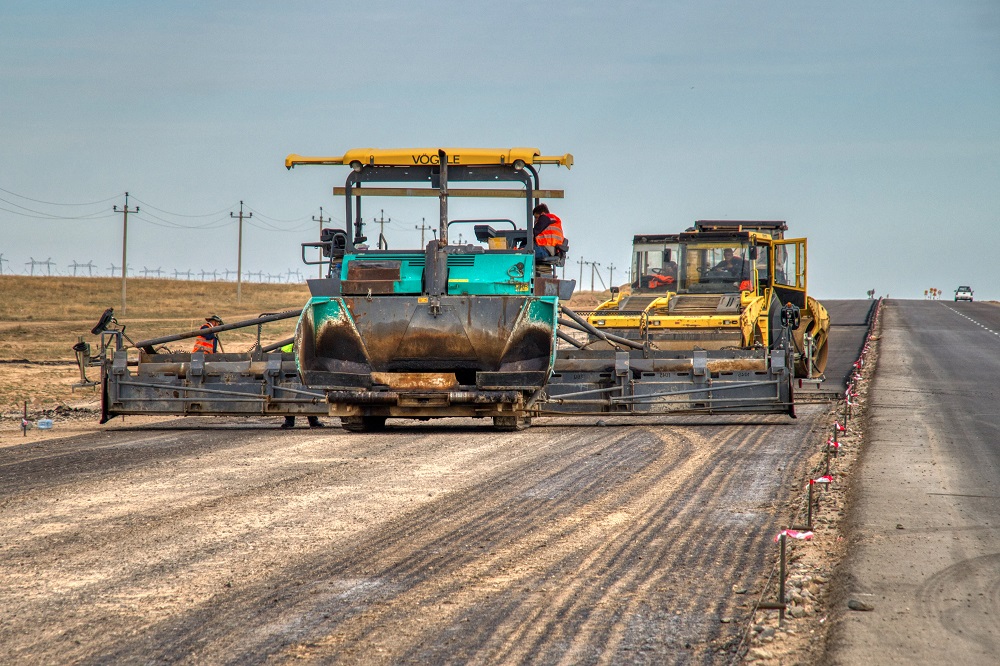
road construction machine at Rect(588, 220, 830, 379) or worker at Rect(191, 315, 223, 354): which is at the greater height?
road construction machine at Rect(588, 220, 830, 379)

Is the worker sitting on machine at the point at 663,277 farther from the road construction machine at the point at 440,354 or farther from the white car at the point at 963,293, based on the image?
the white car at the point at 963,293

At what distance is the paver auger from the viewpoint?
12016 millimetres

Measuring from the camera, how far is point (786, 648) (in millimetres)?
5359

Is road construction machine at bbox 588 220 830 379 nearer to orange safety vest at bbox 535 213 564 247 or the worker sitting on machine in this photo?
the worker sitting on machine

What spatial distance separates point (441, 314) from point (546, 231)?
1.57 meters

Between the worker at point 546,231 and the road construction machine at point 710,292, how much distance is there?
458cm

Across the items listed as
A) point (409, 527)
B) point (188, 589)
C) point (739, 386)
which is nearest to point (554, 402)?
point (739, 386)

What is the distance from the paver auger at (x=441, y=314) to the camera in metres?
12.0

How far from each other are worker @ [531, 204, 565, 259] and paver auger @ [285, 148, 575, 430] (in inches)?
4.3

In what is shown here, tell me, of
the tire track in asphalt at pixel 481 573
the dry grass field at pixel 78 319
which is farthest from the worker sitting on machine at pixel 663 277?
the dry grass field at pixel 78 319

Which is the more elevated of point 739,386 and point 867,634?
A: point 739,386

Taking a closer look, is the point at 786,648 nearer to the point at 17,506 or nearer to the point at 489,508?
the point at 489,508

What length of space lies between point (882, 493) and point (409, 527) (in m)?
4.18

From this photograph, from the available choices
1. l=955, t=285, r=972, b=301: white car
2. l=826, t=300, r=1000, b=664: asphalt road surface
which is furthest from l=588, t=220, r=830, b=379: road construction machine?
l=955, t=285, r=972, b=301: white car
